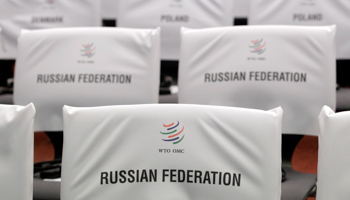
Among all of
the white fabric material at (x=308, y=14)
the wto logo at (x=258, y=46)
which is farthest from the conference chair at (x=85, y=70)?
the white fabric material at (x=308, y=14)

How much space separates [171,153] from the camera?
0.31 m

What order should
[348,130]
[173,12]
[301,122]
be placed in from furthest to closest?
[173,12]
[301,122]
[348,130]

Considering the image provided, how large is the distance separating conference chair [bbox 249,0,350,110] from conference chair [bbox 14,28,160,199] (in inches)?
8.5

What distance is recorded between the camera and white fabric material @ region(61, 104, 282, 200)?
12.0 inches

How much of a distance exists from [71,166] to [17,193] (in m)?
0.04

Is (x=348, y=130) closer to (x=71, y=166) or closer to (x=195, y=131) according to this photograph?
(x=195, y=131)

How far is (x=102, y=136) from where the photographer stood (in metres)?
0.32

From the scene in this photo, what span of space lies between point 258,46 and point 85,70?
7.9 inches

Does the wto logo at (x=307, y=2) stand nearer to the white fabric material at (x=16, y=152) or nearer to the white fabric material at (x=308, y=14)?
the white fabric material at (x=308, y=14)

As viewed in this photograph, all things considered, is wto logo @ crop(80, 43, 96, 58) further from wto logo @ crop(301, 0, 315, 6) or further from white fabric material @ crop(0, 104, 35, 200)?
wto logo @ crop(301, 0, 315, 6)

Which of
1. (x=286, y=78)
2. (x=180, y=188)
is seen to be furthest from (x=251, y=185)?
(x=286, y=78)

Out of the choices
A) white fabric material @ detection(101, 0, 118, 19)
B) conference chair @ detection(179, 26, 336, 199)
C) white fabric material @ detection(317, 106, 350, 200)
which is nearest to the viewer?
white fabric material @ detection(317, 106, 350, 200)

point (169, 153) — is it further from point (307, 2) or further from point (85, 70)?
point (307, 2)

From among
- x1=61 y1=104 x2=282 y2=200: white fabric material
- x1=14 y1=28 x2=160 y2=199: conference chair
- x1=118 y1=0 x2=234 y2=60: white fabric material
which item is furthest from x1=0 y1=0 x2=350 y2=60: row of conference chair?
x1=61 y1=104 x2=282 y2=200: white fabric material
